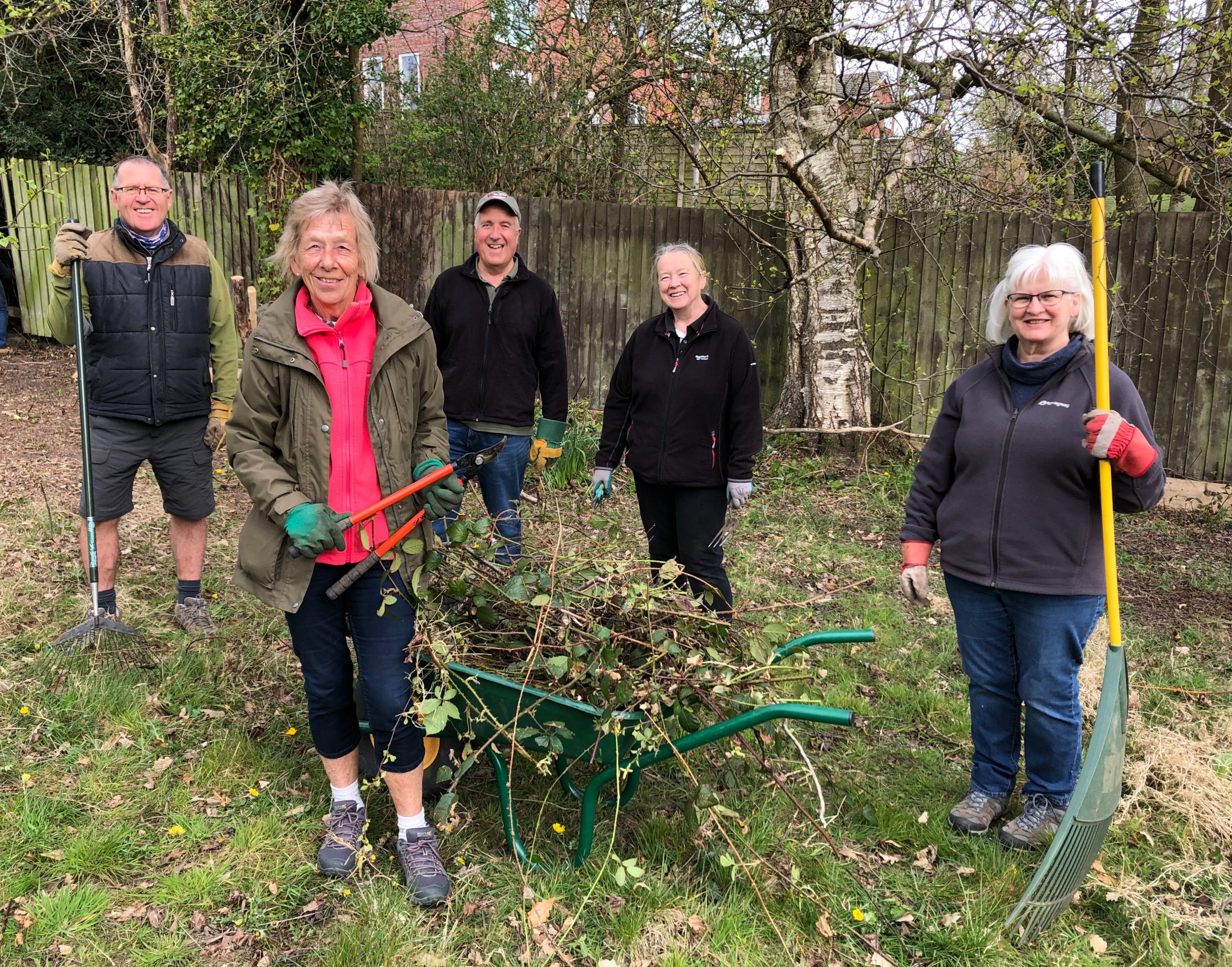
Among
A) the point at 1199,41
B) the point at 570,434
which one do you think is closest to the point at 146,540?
the point at 570,434

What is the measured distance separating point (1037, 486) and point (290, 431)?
7.26 feet

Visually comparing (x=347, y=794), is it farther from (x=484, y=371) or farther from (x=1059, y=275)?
(x=1059, y=275)

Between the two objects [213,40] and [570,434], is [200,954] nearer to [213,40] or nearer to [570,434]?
[570,434]

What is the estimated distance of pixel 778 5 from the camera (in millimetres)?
6449

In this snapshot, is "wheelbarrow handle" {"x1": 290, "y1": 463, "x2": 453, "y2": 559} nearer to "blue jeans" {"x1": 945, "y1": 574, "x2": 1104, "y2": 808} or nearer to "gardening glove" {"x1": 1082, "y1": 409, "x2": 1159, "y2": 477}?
"blue jeans" {"x1": 945, "y1": 574, "x2": 1104, "y2": 808}

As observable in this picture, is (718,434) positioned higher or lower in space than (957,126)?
lower

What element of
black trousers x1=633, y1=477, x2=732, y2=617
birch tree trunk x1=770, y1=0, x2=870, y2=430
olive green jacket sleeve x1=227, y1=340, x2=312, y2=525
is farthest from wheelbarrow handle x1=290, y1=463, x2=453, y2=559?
birch tree trunk x1=770, y1=0, x2=870, y2=430

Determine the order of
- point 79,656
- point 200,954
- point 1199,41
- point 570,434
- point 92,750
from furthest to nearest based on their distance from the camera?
point 570,434 → point 1199,41 → point 79,656 → point 92,750 → point 200,954

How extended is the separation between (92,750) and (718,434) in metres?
2.70

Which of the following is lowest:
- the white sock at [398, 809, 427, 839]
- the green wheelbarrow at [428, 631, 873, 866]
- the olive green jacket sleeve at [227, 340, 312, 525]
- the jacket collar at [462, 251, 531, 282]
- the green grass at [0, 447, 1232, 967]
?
the green grass at [0, 447, 1232, 967]

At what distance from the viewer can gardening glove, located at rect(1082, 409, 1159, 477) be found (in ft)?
8.41

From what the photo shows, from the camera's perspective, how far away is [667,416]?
3.91 m

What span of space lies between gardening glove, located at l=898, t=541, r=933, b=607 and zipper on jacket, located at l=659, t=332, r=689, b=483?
3.76ft

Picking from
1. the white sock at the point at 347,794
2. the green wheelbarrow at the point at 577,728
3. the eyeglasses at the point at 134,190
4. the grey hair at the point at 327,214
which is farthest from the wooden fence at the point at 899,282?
the green wheelbarrow at the point at 577,728
